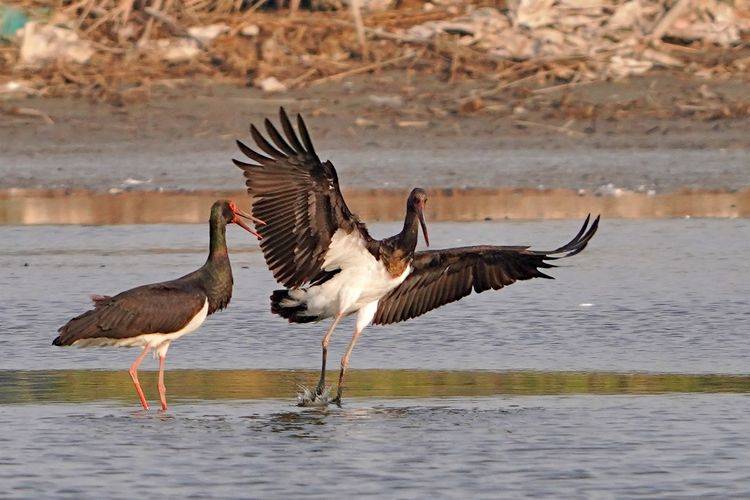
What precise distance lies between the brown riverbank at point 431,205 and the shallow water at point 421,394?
70.9 inches

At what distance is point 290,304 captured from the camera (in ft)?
29.1

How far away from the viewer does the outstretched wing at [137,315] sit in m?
8.16

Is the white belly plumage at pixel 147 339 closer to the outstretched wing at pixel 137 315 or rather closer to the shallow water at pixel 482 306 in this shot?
the outstretched wing at pixel 137 315

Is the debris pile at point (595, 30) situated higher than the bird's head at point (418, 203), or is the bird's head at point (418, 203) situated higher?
the debris pile at point (595, 30)

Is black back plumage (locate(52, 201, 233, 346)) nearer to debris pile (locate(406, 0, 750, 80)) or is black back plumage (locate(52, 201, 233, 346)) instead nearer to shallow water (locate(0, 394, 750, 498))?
shallow water (locate(0, 394, 750, 498))

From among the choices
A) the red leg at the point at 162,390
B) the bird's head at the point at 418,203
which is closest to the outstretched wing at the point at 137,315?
the red leg at the point at 162,390

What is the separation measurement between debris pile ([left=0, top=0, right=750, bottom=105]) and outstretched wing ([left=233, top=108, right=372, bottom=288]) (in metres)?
9.83

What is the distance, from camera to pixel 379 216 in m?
14.6

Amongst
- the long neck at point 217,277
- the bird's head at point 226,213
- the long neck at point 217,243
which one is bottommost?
the long neck at point 217,277

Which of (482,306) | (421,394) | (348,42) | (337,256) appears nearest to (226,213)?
(337,256)

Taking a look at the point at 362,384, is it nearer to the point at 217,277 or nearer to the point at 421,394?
the point at 421,394

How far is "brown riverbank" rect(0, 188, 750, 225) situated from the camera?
1481cm

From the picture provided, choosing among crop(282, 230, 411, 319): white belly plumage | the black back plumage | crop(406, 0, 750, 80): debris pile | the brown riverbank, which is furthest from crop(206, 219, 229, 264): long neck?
crop(406, 0, 750, 80): debris pile

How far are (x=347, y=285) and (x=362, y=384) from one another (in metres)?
0.52
